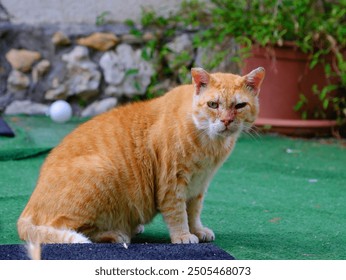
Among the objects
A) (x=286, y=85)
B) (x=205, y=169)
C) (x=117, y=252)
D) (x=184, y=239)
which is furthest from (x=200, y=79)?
(x=286, y=85)

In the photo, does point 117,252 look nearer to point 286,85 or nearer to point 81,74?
point 286,85

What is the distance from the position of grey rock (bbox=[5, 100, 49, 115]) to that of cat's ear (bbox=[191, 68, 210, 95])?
10.3ft

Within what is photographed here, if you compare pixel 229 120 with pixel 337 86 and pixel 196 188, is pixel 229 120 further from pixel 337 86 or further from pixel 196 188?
pixel 337 86

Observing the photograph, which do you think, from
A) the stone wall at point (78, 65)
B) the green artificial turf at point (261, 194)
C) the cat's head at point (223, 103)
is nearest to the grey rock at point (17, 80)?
the stone wall at point (78, 65)

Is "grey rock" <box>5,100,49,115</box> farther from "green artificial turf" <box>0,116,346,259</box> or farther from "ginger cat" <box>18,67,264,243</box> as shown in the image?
"ginger cat" <box>18,67,264,243</box>

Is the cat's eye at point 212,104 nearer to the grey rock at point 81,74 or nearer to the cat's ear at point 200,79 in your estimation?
the cat's ear at point 200,79

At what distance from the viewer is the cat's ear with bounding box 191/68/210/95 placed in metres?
2.93

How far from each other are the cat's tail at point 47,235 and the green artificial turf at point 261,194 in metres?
0.16

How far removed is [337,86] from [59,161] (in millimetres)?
3124

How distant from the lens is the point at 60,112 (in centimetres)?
550

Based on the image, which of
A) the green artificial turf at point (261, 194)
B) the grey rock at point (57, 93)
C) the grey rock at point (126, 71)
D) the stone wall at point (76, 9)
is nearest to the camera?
the green artificial turf at point (261, 194)

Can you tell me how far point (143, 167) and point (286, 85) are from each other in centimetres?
278

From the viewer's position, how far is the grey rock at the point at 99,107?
5914 mm

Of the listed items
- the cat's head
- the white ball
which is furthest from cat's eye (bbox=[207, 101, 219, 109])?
the white ball
